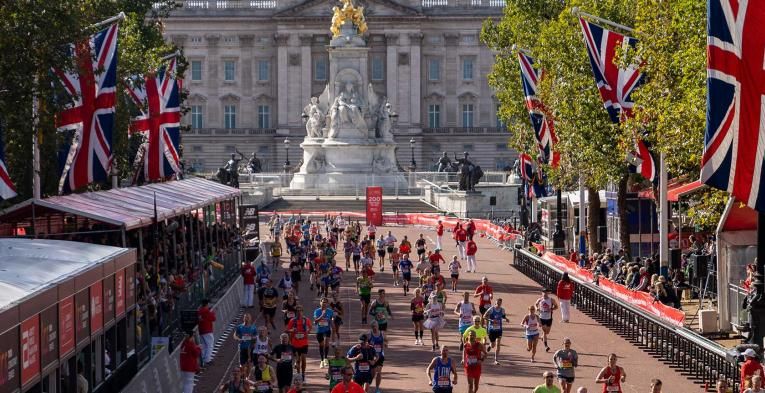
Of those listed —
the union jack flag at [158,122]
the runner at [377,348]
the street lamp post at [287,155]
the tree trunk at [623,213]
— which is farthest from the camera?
the street lamp post at [287,155]

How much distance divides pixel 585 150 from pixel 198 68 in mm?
111559

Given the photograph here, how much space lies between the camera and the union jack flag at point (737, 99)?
987 inches

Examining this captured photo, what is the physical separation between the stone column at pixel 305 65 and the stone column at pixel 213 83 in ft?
28.3

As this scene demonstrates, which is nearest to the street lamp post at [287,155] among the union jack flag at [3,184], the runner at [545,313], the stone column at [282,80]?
the stone column at [282,80]

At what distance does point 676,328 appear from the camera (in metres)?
33.6

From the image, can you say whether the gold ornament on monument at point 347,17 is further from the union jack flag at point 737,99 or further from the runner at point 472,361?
the union jack flag at point 737,99

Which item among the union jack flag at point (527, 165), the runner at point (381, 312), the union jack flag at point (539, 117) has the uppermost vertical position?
the union jack flag at point (539, 117)

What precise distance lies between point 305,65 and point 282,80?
2.74 metres

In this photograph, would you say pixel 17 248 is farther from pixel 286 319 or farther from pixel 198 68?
pixel 198 68

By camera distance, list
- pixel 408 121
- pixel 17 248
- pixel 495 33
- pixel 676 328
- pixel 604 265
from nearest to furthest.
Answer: pixel 17 248 → pixel 676 328 → pixel 604 265 → pixel 495 33 → pixel 408 121

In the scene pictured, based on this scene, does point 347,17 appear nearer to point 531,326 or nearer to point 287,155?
point 287,155

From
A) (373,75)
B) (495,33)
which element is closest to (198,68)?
(373,75)

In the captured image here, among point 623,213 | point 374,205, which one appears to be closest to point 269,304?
point 623,213

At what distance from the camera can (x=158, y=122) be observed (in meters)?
48.5
